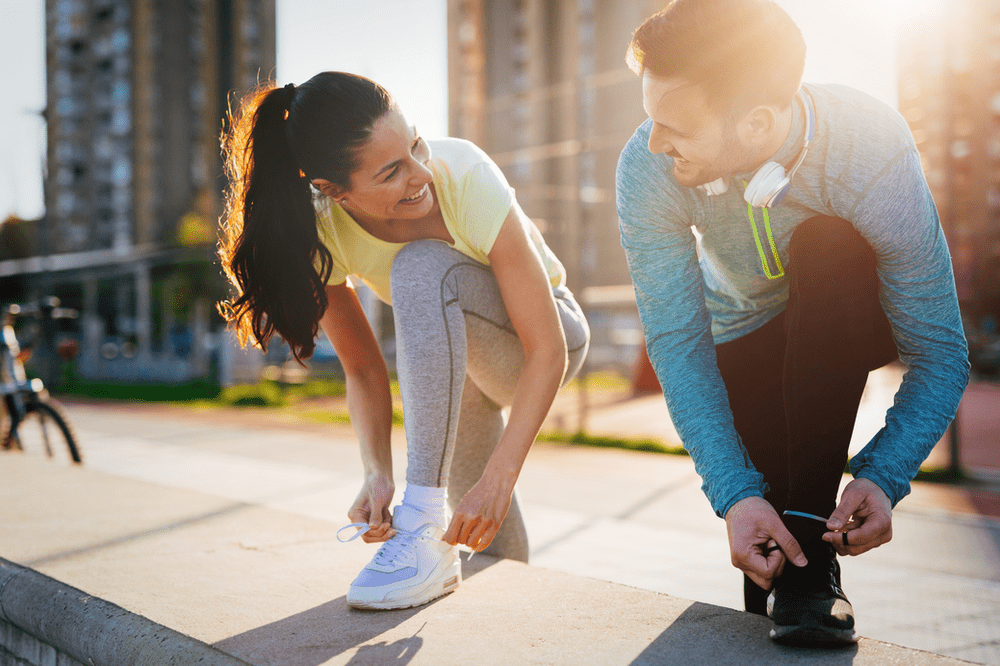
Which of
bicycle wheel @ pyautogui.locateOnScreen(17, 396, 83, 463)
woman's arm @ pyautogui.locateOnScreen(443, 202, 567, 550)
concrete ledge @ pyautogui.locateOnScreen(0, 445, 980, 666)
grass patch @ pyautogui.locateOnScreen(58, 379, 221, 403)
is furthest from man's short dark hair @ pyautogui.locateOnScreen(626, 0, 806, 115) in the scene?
grass patch @ pyautogui.locateOnScreen(58, 379, 221, 403)

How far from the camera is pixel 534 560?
8.80ft

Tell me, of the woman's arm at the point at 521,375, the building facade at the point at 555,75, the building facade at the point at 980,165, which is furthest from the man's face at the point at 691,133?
the building facade at the point at 555,75

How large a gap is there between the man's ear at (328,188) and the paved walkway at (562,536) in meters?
0.76

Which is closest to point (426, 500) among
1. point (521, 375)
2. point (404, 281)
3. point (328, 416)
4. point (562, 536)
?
point (521, 375)

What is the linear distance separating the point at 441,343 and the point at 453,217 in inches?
10.7

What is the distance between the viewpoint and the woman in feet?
4.50

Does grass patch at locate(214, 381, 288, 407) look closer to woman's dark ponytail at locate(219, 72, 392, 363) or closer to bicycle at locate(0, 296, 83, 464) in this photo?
bicycle at locate(0, 296, 83, 464)

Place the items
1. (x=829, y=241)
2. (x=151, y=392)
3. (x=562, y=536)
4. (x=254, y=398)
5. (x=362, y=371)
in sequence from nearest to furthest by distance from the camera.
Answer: (x=829, y=241), (x=362, y=371), (x=562, y=536), (x=254, y=398), (x=151, y=392)

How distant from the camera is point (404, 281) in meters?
1.43

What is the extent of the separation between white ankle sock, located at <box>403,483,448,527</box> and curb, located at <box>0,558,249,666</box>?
1.30 ft

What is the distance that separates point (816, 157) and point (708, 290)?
403 millimetres

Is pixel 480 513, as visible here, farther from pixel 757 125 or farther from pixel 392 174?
pixel 757 125

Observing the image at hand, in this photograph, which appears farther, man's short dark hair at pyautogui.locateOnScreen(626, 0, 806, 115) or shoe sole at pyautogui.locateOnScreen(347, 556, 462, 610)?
shoe sole at pyautogui.locateOnScreen(347, 556, 462, 610)

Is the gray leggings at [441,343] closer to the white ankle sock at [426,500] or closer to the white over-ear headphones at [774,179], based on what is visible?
the white ankle sock at [426,500]
